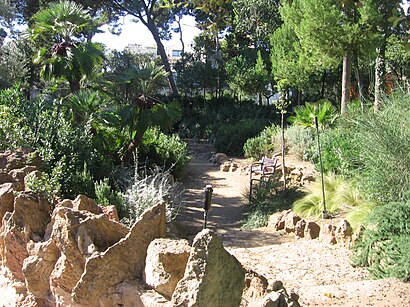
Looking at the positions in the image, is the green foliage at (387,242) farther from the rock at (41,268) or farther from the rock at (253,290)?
the rock at (41,268)

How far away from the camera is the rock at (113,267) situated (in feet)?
10.2

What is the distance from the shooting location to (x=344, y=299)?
3.81 m

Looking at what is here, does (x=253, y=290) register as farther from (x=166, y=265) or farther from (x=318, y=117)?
(x=318, y=117)

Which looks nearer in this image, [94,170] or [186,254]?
[186,254]

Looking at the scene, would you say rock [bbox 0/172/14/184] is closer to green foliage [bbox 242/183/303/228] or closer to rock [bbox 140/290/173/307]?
rock [bbox 140/290/173/307]

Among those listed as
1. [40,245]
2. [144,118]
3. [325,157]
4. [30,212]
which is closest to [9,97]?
[144,118]

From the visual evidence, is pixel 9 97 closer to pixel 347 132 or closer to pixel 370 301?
pixel 347 132

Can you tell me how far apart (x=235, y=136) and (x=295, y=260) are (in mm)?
12642

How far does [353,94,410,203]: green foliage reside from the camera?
23.3ft

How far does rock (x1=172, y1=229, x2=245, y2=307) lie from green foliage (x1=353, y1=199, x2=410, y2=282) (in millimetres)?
Answer: 2354

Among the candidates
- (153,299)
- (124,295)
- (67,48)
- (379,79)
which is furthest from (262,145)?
(153,299)

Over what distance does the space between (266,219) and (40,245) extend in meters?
5.72

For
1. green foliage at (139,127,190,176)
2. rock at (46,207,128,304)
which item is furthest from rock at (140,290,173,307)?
green foliage at (139,127,190,176)

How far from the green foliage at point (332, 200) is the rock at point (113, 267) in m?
5.40
